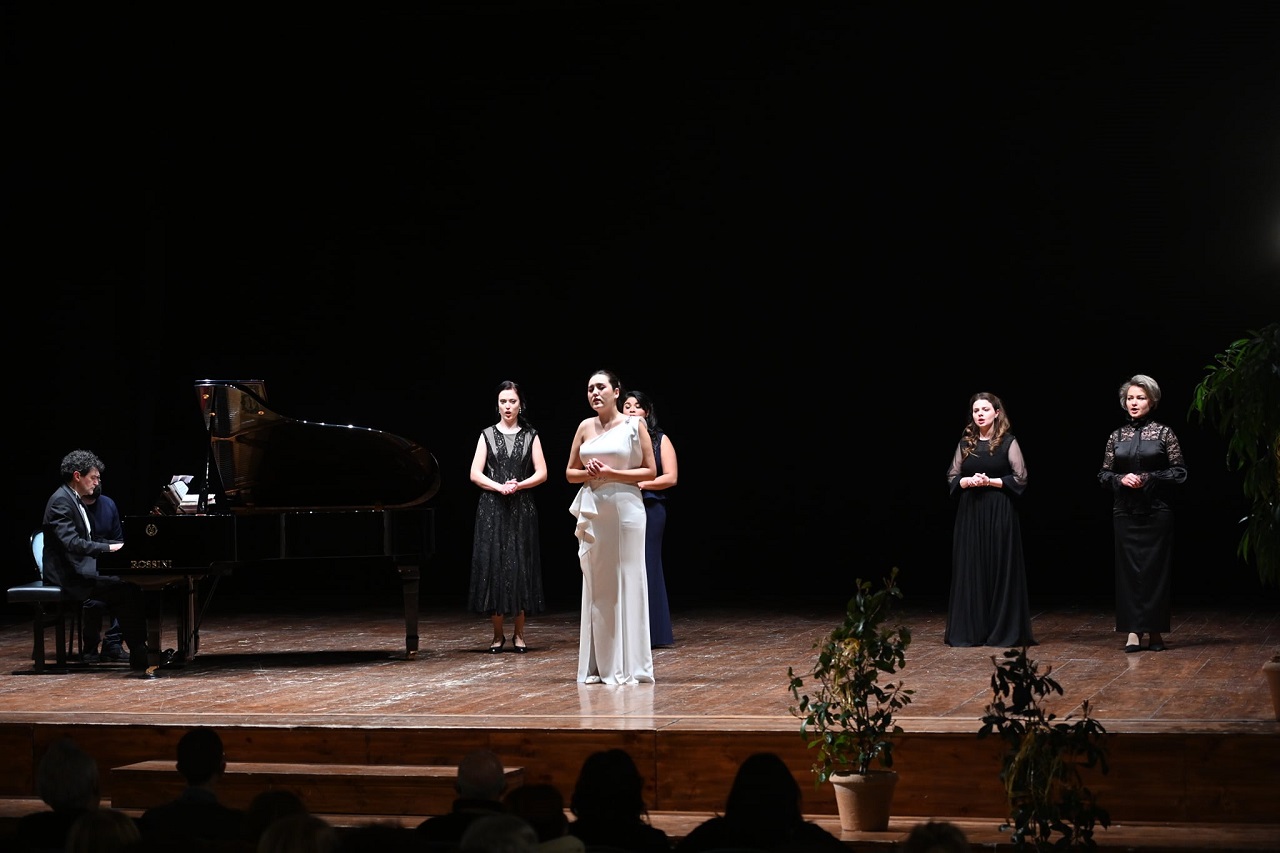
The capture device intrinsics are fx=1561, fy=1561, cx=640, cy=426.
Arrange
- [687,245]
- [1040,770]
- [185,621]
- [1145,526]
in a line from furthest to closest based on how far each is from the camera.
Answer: [687,245] < [1145,526] < [185,621] < [1040,770]

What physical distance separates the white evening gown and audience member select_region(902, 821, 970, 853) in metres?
3.92

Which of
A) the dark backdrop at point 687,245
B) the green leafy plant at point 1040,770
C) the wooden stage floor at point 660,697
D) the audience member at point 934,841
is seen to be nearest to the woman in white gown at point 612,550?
the wooden stage floor at point 660,697

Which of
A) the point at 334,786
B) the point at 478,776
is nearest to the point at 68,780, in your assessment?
the point at 478,776

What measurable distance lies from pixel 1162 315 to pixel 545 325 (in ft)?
14.1

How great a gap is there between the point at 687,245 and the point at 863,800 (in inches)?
270

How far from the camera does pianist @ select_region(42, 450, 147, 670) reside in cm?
779

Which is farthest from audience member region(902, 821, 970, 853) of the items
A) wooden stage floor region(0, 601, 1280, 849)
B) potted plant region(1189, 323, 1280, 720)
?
potted plant region(1189, 323, 1280, 720)

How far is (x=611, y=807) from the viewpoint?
336 cm

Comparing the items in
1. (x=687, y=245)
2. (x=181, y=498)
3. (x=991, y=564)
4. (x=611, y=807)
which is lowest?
(x=611, y=807)

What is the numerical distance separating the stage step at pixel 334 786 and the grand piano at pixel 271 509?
6.29ft

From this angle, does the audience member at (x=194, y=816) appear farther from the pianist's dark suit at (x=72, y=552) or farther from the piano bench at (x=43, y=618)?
the piano bench at (x=43, y=618)

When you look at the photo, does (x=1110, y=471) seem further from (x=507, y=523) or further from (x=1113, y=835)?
(x=1113, y=835)

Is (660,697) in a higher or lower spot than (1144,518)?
lower

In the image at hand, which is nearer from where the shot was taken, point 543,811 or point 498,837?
point 498,837
